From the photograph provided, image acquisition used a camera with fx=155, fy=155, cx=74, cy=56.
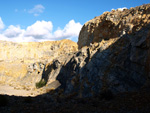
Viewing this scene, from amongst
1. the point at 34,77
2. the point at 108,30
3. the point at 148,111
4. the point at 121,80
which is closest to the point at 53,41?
the point at 34,77

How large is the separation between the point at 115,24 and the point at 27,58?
3389 centimetres

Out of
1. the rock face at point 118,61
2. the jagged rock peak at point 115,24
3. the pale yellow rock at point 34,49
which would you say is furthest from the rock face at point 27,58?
the rock face at point 118,61

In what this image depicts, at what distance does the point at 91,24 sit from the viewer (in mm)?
32031

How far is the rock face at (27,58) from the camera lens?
39.7 metres

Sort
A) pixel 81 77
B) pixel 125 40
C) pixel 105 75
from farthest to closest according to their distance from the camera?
pixel 81 77 < pixel 125 40 < pixel 105 75

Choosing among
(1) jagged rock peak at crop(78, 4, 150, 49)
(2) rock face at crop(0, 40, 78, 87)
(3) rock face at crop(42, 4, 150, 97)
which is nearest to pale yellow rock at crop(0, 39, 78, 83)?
(2) rock face at crop(0, 40, 78, 87)

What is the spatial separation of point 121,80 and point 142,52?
3.39m

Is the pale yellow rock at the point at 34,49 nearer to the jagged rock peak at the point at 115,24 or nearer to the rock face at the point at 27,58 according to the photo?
the rock face at the point at 27,58

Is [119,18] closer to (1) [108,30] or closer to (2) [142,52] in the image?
(1) [108,30]

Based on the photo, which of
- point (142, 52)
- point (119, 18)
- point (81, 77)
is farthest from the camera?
point (119, 18)

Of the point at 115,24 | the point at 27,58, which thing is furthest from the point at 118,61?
the point at 27,58

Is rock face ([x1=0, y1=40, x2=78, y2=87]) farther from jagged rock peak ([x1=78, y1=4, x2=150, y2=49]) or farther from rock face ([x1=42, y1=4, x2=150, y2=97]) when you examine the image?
rock face ([x1=42, y1=4, x2=150, y2=97])

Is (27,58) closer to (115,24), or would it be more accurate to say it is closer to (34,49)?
(34,49)

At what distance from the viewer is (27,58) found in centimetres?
5078
